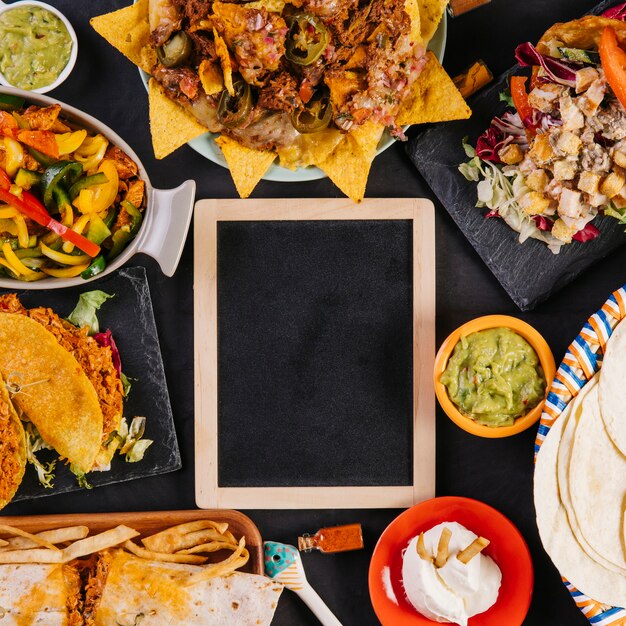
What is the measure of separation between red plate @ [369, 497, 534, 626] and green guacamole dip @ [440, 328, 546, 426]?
1.10ft

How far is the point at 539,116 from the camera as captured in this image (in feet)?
7.46

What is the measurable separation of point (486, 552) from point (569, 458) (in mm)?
472

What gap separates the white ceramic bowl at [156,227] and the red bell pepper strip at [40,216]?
131 millimetres

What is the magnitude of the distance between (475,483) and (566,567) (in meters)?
0.41

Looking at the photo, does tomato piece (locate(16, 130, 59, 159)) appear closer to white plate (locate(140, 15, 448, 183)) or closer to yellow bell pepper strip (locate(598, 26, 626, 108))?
white plate (locate(140, 15, 448, 183))

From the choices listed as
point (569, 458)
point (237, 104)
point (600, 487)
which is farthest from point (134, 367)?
point (600, 487)

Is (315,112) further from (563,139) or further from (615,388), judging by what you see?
(615,388)

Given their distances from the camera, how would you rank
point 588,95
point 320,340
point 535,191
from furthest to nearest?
point 320,340 → point 535,191 → point 588,95

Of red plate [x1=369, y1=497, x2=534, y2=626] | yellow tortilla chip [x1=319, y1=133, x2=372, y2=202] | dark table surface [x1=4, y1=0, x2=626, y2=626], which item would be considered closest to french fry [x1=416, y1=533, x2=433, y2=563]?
red plate [x1=369, y1=497, x2=534, y2=626]

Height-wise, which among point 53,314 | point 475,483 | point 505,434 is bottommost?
point 475,483

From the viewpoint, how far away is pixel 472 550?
231 centimetres

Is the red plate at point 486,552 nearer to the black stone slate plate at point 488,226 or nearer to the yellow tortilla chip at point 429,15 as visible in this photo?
the black stone slate plate at point 488,226

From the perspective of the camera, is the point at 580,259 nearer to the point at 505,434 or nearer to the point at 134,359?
the point at 505,434

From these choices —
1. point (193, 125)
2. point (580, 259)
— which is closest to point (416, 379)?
point (580, 259)
